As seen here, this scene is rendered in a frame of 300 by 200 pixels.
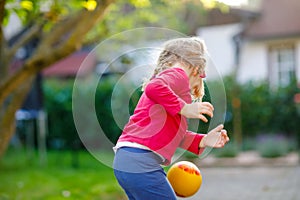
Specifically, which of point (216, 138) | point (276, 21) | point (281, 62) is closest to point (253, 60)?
point (281, 62)

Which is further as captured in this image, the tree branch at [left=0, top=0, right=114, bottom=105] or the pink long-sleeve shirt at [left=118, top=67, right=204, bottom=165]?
the tree branch at [left=0, top=0, right=114, bottom=105]

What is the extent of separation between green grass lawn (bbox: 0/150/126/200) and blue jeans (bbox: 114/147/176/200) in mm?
3988

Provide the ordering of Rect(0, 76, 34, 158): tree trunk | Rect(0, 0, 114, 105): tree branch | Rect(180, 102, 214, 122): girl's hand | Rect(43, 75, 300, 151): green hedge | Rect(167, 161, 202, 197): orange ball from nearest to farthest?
Rect(180, 102, 214, 122): girl's hand < Rect(167, 161, 202, 197): orange ball < Rect(0, 0, 114, 105): tree branch < Rect(0, 76, 34, 158): tree trunk < Rect(43, 75, 300, 151): green hedge

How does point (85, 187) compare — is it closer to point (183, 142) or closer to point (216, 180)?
point (216, 180)

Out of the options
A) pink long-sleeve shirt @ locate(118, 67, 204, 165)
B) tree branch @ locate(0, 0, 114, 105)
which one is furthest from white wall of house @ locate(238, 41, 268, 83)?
pink long-sleeve shirt @ locate(118, 67, 204, 165)

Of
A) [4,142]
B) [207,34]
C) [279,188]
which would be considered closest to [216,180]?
[279,188]

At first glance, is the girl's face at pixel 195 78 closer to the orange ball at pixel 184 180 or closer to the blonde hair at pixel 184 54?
the blonde hair at pixel 184 54

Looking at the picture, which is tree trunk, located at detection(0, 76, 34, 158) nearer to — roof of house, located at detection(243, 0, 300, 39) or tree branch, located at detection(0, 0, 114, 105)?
tree branch, located at detection(0, 0, 114, 105)

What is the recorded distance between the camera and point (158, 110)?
3.87 m

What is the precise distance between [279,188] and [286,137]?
755 cm

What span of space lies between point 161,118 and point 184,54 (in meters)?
0.41

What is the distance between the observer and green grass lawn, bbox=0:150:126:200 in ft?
27.7

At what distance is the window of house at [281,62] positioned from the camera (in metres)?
22.6

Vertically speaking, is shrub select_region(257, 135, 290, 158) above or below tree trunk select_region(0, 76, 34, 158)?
below
